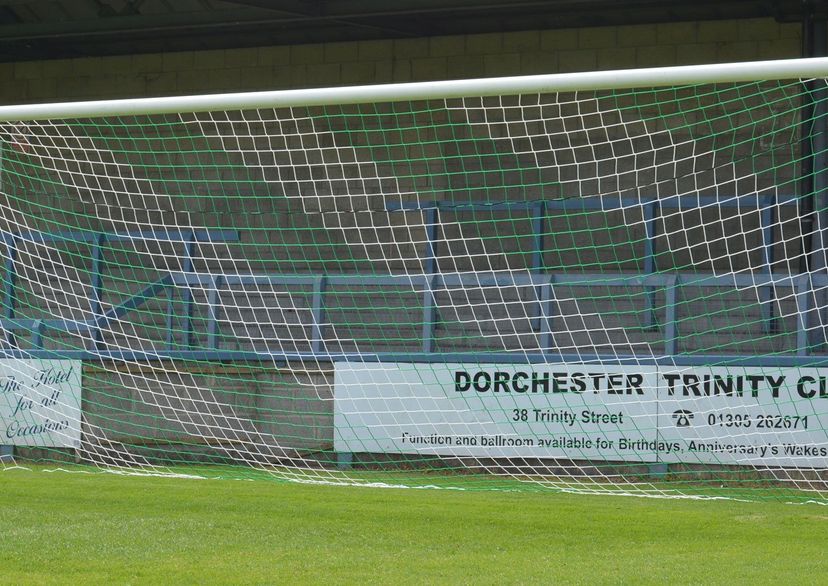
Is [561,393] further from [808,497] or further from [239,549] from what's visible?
[239,549]

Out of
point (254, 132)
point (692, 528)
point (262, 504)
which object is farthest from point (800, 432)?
point (254, 132)

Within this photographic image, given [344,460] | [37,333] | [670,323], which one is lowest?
[344,460]

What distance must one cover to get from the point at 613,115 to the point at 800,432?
5.01m

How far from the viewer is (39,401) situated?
9438mm

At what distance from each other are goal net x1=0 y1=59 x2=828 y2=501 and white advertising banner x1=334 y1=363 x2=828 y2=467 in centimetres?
2

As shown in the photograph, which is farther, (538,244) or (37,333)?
(538,244)

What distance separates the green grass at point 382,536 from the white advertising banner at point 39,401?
60.2 inches

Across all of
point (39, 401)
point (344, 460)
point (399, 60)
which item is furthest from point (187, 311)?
point (399, 60)

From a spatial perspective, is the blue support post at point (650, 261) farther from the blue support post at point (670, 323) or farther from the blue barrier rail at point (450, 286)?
the blue support post at point (670, 323)

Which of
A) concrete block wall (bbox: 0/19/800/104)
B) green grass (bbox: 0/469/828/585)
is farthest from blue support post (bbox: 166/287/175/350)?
concrete block wall (bbox: 0/19/800/104)

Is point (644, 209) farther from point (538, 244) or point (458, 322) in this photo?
point (458, 322)

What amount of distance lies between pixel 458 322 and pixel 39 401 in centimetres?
353

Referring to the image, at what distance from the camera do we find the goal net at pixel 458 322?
7910mm

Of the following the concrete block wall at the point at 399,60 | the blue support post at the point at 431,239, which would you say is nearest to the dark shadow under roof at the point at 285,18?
the concrete block wall at the point at 399,60
